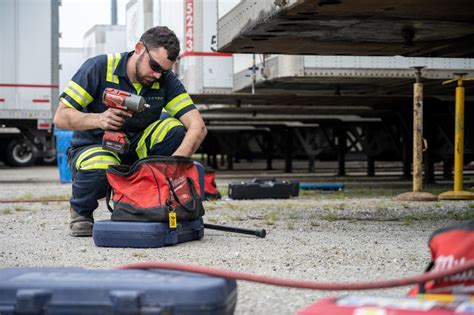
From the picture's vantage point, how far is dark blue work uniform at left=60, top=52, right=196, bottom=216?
466 cm

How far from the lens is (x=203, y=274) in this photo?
237 cm

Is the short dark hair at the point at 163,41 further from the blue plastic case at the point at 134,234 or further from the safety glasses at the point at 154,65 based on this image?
the blue plastic case at the point at 134,234

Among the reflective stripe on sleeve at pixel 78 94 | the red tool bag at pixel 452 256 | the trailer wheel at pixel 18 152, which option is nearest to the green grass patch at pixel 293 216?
the reflective stripe on sleeve at pixel 78 94

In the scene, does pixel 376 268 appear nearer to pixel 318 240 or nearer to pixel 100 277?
pixel 318 240

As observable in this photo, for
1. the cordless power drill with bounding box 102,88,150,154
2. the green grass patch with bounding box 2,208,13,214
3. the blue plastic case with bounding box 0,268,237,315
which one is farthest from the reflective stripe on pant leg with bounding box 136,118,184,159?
the blue plastic case with bounding box 0,268,237,315

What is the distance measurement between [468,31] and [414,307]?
13.1 ft

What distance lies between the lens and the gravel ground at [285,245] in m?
3.37

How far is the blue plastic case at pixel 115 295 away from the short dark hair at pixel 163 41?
2333 millimetres

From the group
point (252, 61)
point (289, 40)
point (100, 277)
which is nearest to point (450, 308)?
point (100, 277)

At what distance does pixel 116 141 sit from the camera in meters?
4.48

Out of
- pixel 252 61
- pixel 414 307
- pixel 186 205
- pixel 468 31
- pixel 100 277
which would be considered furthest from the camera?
pixel 252 61

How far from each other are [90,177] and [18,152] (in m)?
14.9

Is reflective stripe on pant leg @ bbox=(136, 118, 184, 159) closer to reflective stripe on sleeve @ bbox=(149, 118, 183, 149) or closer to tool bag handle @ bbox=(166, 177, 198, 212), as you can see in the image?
reflective stripe on sleeve @ bbox=(149, 118, 183, 149)

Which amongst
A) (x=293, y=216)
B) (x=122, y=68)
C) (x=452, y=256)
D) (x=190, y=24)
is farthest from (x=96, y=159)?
(x=190, y=24)
